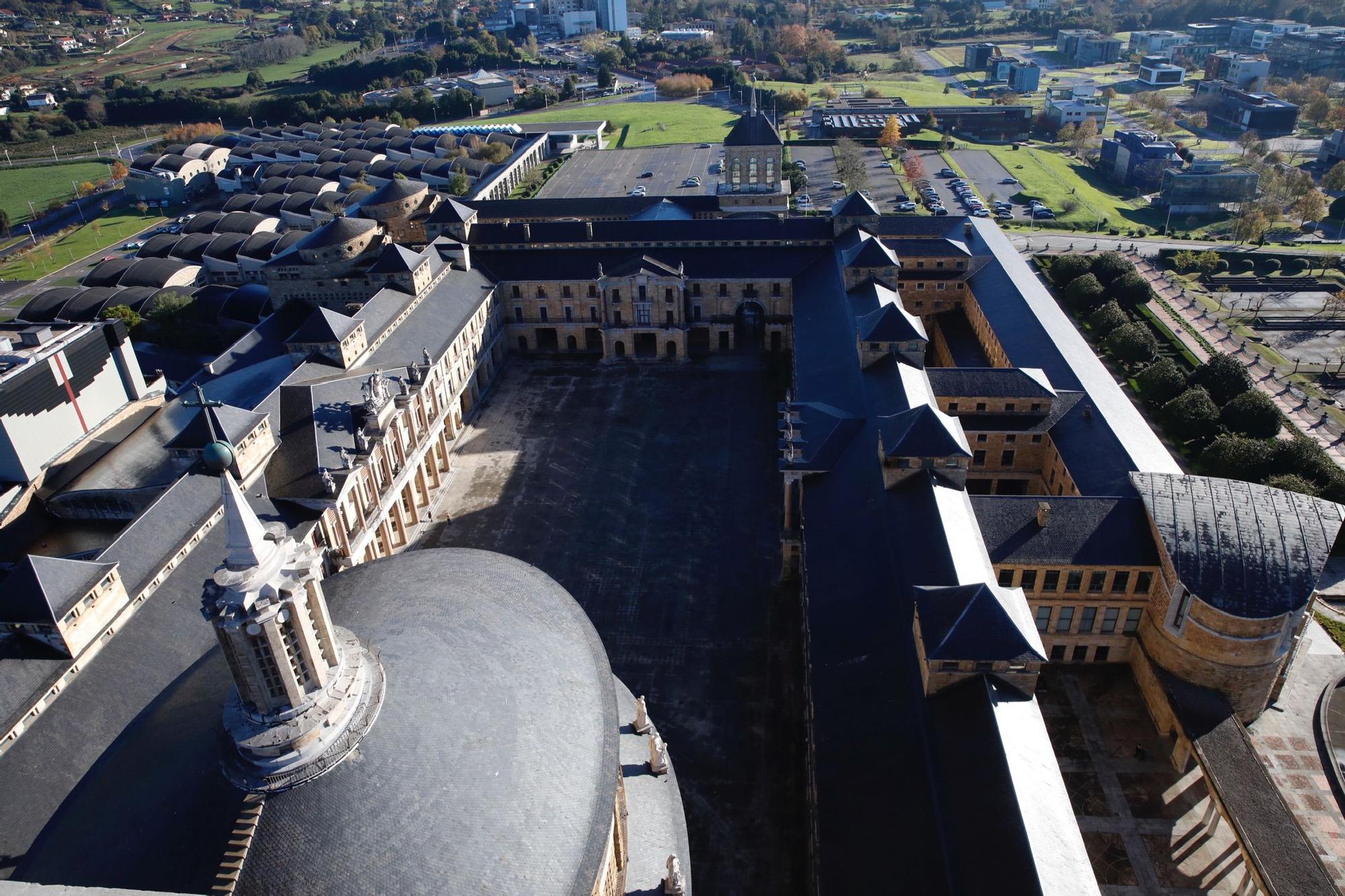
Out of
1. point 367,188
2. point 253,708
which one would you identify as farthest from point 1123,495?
point 367,188

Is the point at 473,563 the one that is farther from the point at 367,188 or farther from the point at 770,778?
the point at 367,188

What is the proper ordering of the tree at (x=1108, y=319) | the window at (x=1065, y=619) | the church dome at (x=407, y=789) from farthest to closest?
1. the tree at (x=1108, y=319)
2. the window at (x=1065, y=619)
3. the church dome at (x=407, y=789)

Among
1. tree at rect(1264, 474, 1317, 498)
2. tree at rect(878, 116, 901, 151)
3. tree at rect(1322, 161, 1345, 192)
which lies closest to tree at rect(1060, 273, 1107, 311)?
tree at rect(1264, 474, 1317, 498)

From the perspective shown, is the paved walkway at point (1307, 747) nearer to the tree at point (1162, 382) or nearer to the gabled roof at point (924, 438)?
the gabled roof at point (924, 438)

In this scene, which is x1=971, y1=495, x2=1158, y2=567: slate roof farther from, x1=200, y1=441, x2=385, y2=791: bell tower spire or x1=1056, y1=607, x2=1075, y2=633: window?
x1=200, y1=441, x2=385, y2=791: bell tower spire

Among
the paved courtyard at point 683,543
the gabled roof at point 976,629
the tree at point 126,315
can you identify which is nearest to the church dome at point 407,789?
the gabled roof at point 976,629
